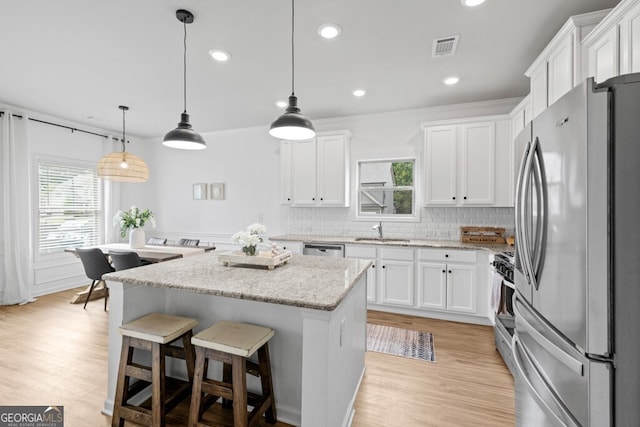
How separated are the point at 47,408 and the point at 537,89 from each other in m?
4.53

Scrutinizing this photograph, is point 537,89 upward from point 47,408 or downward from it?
upward

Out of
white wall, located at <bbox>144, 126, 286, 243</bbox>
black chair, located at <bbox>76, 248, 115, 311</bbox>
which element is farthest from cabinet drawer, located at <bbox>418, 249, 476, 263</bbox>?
black chair, located at <bbox>76, 248, 115, 311</bbox>

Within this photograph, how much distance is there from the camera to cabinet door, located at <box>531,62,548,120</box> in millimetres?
2396

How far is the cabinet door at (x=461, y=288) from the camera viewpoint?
3.38 meters

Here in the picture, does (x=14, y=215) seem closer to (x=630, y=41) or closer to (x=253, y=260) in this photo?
(x=253, y=260)

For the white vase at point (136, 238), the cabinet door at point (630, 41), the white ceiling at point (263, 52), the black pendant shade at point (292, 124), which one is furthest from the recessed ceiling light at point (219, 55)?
the cabinet door at point (630, 41)

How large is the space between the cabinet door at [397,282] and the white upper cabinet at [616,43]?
248 centimetres

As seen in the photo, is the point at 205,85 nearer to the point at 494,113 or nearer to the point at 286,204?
the point at 286,204

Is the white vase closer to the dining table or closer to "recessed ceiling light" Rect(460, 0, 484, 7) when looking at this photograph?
the dining table

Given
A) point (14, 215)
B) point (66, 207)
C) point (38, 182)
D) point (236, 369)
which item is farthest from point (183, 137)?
point (66, 207)

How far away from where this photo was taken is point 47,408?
75.8 inches

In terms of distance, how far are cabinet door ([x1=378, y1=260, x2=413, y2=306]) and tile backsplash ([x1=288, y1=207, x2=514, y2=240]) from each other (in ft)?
2.40

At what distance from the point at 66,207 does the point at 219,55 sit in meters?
4.17

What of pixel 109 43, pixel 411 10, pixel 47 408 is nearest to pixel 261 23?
pixel 411 10
